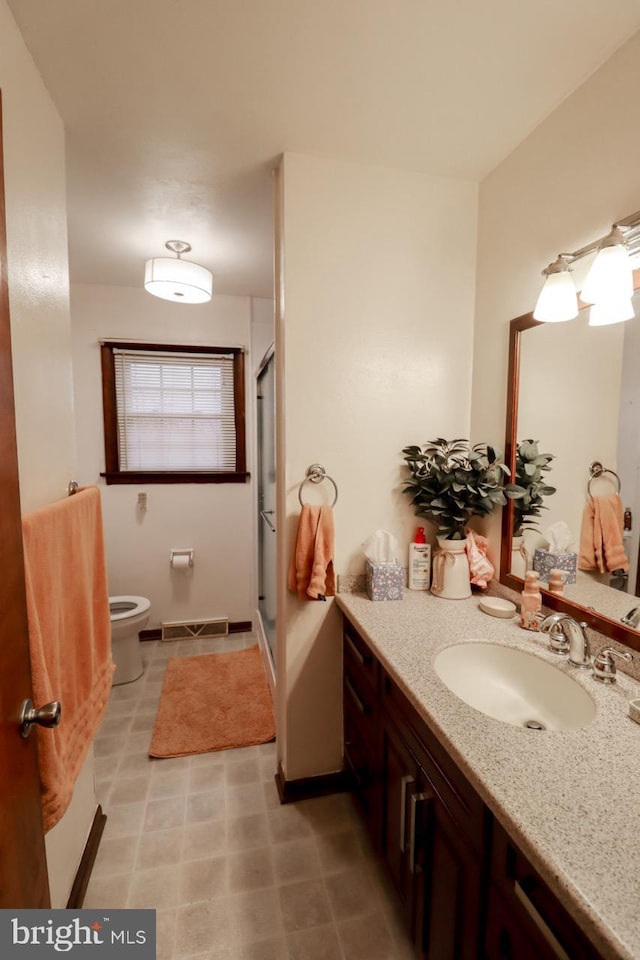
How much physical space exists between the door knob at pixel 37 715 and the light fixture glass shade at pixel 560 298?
62.4 inches

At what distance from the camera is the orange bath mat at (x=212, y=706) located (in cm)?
210

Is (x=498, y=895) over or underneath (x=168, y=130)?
underneath

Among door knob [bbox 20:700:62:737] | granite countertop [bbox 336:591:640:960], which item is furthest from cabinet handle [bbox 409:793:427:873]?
door knob [bbox 20:700:62:737]

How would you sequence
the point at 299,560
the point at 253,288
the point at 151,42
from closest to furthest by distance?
1. the point at 151,42
2. the point at 299,560
3. the point at 253,288

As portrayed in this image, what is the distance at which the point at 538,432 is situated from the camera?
57.8 inches

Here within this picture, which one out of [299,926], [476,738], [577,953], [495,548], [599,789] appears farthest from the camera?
[495,548]

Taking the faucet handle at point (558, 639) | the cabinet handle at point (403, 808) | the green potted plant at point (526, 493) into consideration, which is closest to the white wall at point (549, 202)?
the green potted plant at point (526, 493)

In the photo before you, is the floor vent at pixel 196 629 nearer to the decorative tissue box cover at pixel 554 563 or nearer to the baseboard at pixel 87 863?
the baseboard at pixel 87 863

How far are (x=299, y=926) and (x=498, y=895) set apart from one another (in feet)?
2.88

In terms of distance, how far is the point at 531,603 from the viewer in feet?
4.47

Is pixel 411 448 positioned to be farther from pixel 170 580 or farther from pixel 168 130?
pixel 170 580

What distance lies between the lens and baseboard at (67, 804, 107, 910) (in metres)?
1.32

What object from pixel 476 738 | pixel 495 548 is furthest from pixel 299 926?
pixel 495 548

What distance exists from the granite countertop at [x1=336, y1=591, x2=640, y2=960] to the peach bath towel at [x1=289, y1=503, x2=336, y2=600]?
37 centimetres
